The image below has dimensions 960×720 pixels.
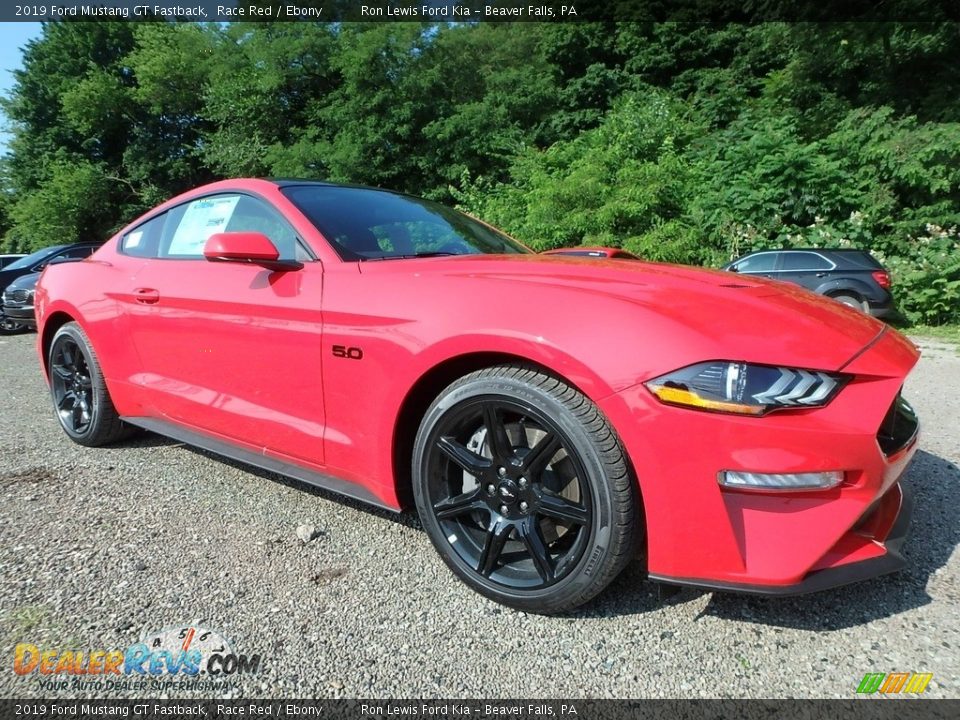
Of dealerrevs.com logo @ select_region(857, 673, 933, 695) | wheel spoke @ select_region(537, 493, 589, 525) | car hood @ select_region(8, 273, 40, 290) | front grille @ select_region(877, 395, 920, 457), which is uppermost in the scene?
front grille @ select_region(877, 395, 920, 457)

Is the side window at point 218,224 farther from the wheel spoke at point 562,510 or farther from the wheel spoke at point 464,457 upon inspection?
the wheel spoke at point 562,510

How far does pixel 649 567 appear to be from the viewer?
5.61 feet

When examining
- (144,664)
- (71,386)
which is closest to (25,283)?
(71,386)

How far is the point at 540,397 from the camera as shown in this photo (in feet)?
5.87

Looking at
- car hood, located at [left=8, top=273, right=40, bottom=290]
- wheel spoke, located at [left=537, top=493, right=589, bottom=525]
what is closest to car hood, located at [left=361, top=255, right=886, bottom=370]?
wheel spoke, located at [left=537, top=493, right=589, bottom=525]

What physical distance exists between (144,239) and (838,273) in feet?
33.0

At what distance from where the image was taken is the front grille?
170 centimetres

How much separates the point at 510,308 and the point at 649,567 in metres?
Result: 0.86

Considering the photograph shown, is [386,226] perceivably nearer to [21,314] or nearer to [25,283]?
[21,314]

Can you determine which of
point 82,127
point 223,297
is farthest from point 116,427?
point 82,127

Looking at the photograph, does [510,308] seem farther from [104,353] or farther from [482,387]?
[104,353]

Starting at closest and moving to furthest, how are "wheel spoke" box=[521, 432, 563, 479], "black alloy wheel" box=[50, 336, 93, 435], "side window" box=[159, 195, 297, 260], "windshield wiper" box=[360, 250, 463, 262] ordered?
"wheel spoke" box=[521, 432, 563, 479] < "windshield wiper" box=[360, 250, 463, 262] < "side window" box=[159, 195, 297, 260] < "black alloy wheel" box=[50, 336, 93, 435]

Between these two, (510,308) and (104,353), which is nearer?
(510,308)

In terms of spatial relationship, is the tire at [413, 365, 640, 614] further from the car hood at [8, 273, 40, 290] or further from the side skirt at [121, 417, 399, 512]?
the car hood at [8, 273, 40, 290]
